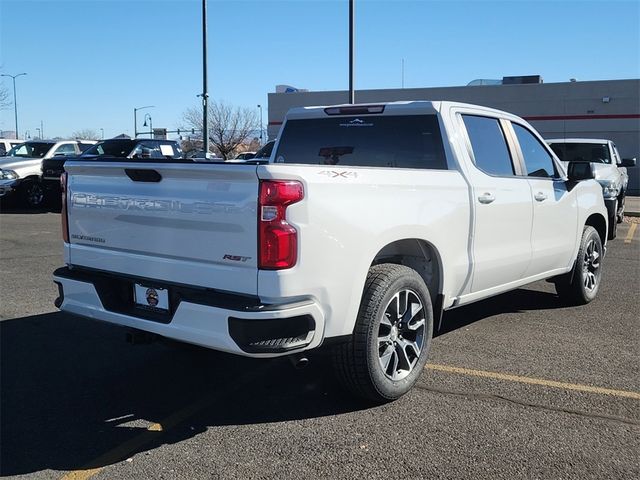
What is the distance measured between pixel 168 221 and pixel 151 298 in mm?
483

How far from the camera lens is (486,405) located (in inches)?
156

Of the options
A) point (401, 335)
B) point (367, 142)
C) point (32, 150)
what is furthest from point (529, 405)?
point (32, 150)

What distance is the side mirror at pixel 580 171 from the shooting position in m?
5.86

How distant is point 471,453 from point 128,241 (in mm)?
2363

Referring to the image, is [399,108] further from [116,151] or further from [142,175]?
[116,151]

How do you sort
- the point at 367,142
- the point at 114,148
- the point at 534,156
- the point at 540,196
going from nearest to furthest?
1. the point at 367,142
2. the point at 540,196
3. the point at 534,156
4. the point at 114,148

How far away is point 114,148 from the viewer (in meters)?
15.6

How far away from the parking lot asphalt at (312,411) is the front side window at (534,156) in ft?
4.76

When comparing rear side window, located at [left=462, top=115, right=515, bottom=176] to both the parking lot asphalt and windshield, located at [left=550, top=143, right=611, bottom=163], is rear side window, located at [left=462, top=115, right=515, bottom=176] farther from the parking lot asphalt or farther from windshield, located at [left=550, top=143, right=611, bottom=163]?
windshield, located at [left=550, top=143, right=611, bottom=163]

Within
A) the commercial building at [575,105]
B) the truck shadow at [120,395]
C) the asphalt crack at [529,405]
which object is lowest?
the truck shadow at [120,395]

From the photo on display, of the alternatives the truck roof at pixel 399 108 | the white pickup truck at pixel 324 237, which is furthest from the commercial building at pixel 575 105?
the white pickup truck at pixel 324 237

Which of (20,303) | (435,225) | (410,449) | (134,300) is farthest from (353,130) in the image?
(20,303)

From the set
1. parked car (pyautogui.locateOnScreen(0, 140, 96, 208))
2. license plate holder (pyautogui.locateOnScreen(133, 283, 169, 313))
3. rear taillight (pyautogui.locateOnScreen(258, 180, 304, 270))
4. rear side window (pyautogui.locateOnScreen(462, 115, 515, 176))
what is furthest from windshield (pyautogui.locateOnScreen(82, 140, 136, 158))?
rear taillight (pyautogui.locateOnScreen(258, 180, 304, 270))

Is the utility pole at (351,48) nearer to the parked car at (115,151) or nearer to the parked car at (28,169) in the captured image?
the parked car at (115,151)
